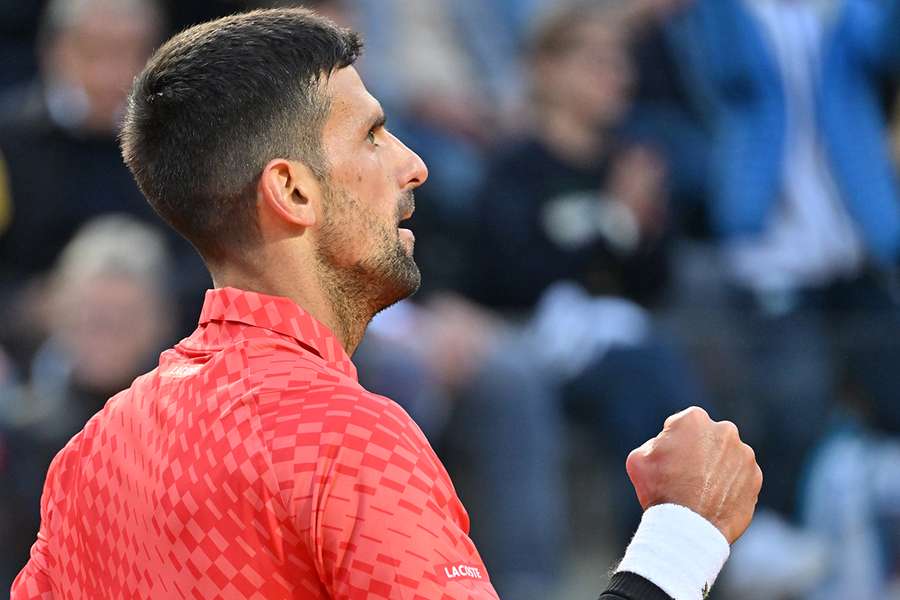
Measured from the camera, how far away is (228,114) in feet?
7.08

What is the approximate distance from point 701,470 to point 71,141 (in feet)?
13.7

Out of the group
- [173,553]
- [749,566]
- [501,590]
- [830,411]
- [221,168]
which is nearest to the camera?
[173,553]

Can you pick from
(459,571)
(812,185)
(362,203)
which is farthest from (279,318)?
(812,185)

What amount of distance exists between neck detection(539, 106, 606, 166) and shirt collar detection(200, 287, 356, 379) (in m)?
4.09

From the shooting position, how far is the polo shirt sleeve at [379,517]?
182 centimetres

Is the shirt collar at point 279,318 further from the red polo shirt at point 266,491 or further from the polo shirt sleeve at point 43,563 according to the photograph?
the polo shirt sleeve at point 43,563

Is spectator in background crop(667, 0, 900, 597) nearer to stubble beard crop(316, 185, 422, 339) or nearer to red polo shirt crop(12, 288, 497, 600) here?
stubble beard crop(316, 185, 422, 339)

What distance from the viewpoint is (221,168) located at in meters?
2.19

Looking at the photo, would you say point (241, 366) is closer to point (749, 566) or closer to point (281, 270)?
point (281, 270)

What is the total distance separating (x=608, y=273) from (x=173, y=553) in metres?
4.37

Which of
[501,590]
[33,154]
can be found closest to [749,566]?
[501,590]

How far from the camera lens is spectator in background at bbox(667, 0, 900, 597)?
21.7ft

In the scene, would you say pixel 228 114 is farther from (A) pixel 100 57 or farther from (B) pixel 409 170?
(A) pixel 100 57

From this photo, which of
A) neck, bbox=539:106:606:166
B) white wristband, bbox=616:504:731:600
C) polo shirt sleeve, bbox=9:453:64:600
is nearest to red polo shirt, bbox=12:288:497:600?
polo shirt sleeve, bbox=9:453:64:600
